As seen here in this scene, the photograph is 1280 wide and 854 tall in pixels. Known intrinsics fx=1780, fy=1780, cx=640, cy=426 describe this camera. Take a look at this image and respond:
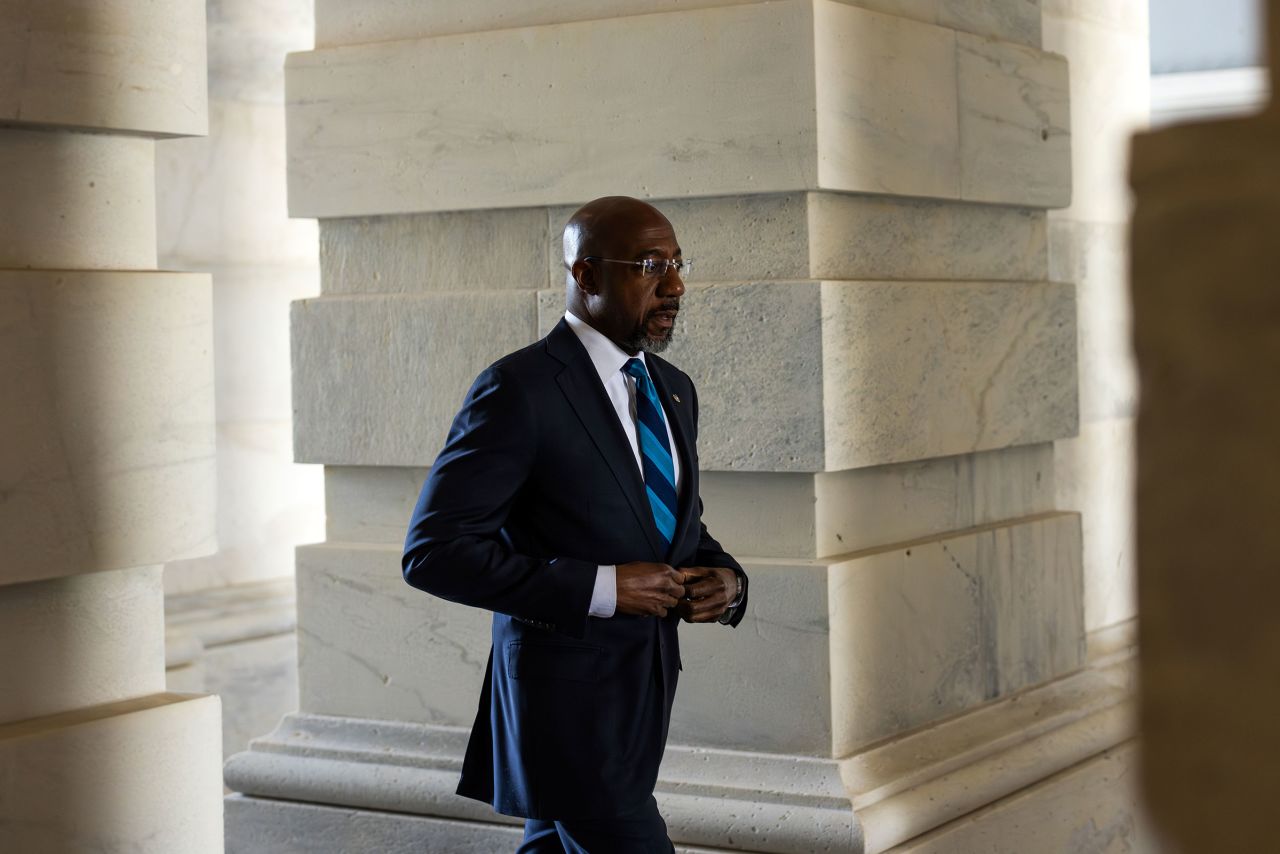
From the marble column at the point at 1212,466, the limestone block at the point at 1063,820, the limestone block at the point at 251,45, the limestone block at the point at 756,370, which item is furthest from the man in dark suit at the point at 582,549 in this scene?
the limestone block at the point at 251,45

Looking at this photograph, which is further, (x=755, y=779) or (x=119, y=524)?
(x=755, y=779)

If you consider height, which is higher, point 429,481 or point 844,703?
point 429,481

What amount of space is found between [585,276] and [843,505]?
1.51m

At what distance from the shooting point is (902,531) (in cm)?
509

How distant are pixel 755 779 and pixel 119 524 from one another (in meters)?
1.88

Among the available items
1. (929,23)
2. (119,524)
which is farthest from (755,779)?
(929,23)

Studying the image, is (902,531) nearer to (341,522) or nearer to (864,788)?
(864,788)

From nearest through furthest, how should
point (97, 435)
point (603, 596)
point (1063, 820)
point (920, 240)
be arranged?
point (603, 596) < point (97, 435) < point (920, 240) < point (1063, 820)

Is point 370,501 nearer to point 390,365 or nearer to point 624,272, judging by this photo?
point 390,365

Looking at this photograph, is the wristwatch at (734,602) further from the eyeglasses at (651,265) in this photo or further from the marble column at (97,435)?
the marble column at (97,435)

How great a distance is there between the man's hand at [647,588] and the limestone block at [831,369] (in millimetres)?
1306

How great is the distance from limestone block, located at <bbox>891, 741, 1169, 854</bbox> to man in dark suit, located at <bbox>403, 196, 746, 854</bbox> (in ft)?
4.66

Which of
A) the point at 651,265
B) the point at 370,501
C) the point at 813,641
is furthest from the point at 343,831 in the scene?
the point at 651,265

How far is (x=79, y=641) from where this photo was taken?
3568 mm
